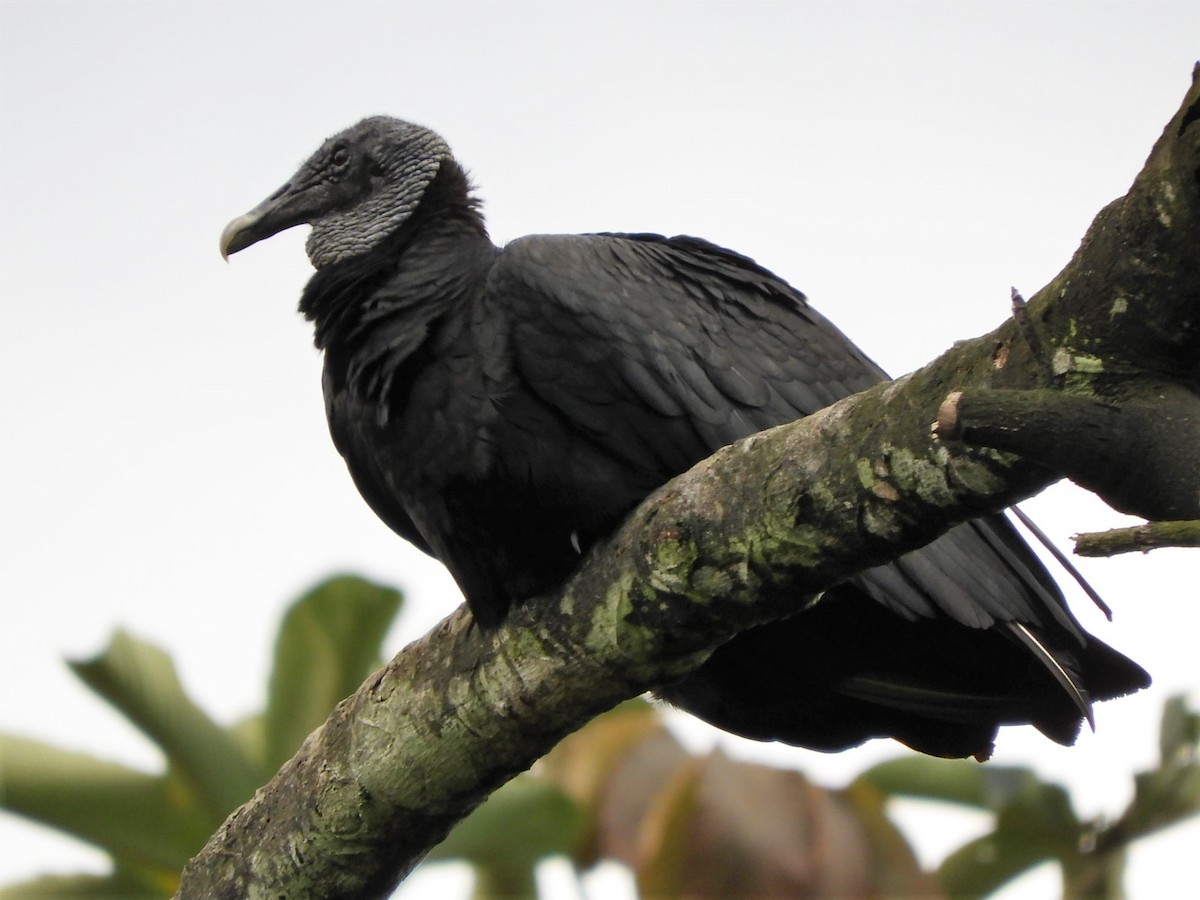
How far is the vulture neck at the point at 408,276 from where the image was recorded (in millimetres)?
3125

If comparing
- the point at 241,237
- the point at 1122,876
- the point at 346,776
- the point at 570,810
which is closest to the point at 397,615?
the point at 570,810

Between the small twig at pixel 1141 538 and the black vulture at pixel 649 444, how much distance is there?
1135 mm

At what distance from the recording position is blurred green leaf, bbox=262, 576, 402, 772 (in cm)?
497

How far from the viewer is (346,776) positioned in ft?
9.70

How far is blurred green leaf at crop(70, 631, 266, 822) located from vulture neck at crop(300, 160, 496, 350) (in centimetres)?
195

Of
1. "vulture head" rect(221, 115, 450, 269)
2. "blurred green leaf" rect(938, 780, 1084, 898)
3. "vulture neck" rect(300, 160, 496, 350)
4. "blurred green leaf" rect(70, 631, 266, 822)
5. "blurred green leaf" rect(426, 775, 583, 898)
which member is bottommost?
"blurred green leaf" rect(938, 780, 1084, 898)

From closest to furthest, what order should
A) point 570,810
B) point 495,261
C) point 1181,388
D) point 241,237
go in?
1. point 1181,388
2. point 495,261
3. point 241,237
4. point 570,810

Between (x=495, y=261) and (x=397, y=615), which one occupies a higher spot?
(x=495, y=261)

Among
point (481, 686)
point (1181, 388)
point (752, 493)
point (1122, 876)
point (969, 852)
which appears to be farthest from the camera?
point (969, 852)

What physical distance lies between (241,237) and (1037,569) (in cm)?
230

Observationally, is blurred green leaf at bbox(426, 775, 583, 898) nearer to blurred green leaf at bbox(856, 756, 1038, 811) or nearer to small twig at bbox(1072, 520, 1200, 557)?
blurred green leaf at bbox(856, 756, 1038, 811)

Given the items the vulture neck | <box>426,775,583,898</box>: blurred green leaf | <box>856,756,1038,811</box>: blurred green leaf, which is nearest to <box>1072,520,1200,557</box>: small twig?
the vulture neck

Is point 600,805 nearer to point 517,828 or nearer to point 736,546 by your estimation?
point 517,828

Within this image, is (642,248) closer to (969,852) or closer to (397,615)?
(397,615)
